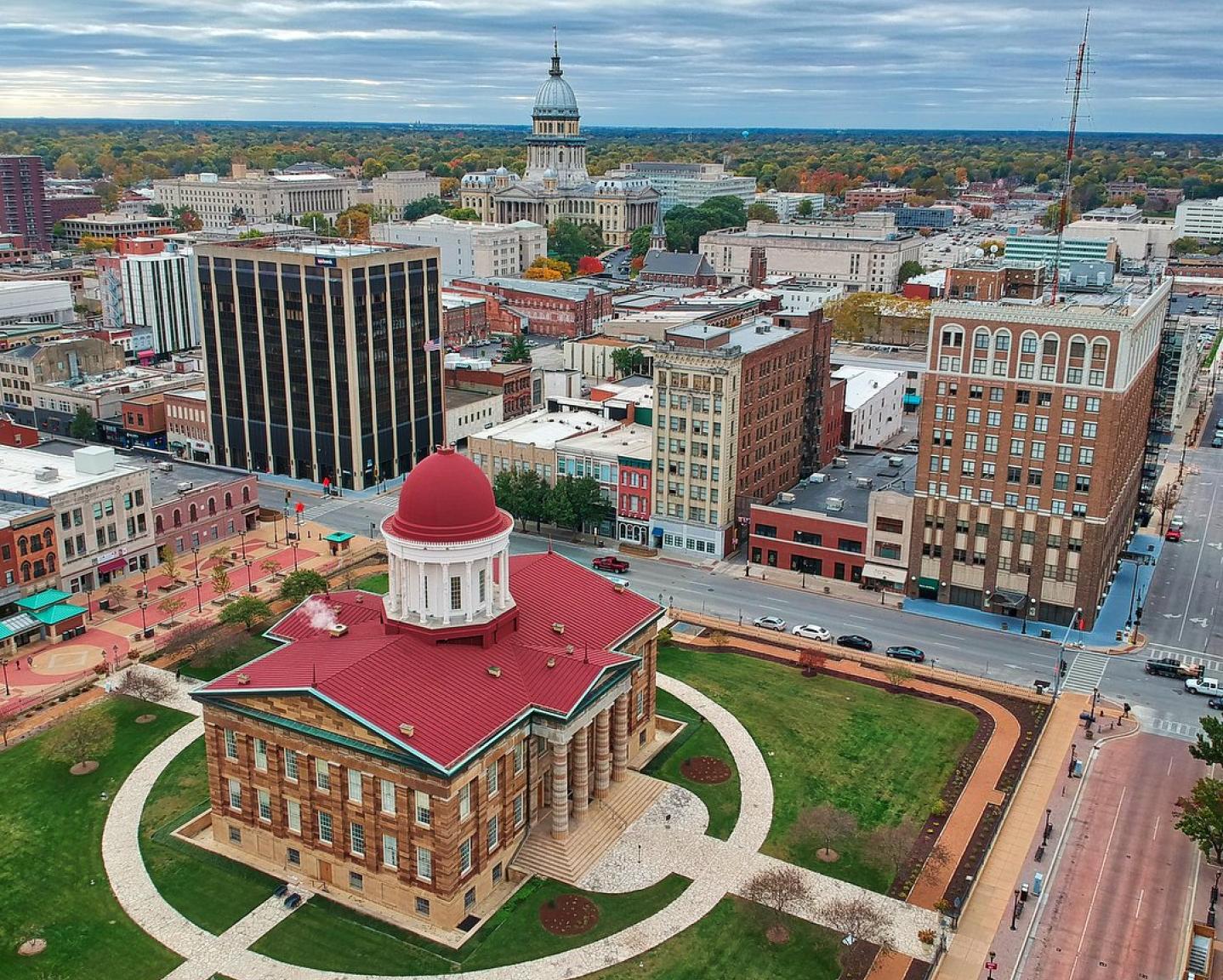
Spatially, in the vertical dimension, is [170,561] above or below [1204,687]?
above

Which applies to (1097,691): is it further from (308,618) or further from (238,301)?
(238,301)

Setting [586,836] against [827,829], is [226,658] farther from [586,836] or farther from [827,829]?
[827,829]

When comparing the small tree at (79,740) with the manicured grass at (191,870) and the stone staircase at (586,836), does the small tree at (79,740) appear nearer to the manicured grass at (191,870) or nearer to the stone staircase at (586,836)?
the manicured grass at (191,870)

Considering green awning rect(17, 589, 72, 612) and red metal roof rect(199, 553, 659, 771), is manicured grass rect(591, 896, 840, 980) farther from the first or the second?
green awning rect(17, 589, 72, 612)

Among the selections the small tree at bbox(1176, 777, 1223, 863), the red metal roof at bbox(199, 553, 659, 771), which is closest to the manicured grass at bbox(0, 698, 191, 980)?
the red metal roof at bbox(199, 553, 659, 771)

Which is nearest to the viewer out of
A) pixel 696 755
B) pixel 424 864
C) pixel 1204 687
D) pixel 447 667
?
pixel 424 864

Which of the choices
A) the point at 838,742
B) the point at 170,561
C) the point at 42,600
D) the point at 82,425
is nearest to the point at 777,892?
the point at 838,742

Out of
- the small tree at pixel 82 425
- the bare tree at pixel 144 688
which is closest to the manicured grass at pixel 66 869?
the bare tree at pixel 144 688
